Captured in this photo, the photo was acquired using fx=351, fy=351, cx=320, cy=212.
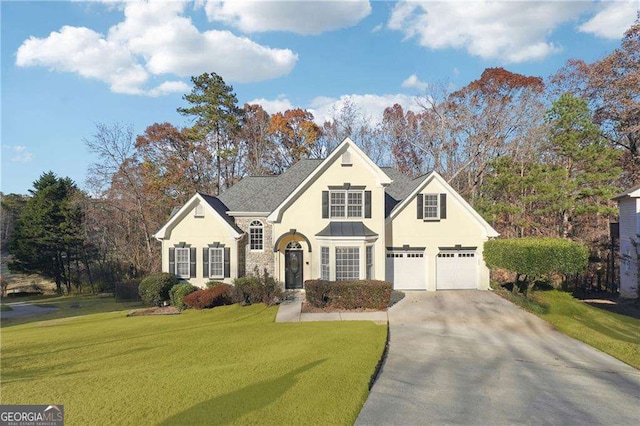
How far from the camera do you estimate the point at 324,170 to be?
19.7m

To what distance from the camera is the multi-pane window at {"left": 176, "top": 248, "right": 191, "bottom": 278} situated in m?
21.1

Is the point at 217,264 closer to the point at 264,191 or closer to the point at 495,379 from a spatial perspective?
the point at 264,191

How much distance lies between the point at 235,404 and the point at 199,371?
7.30 feet

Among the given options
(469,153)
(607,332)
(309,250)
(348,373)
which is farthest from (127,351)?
(469,153)

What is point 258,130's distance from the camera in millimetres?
42906

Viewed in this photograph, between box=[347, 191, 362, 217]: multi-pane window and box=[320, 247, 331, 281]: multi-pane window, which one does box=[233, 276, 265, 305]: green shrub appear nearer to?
box=[320, 247, 331, 281]: multi-pane window

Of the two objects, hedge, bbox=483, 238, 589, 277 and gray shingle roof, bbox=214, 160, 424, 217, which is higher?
gray shingle roof, bbox=214, 160, 424, 217

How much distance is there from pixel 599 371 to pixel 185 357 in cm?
1148

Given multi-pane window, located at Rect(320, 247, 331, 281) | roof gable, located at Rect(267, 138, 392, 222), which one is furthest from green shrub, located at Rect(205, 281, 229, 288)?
multi-pane window, located at Rect(320, 247, 331, 281)

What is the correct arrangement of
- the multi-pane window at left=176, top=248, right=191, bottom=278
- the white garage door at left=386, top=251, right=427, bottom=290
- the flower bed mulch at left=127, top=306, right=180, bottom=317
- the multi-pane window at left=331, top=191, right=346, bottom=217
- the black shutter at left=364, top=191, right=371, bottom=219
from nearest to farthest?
1. the flower bed mulch at left=127, top=306, right=180, bottom=317
2. the black shutter at left=364, top=191, right=371, bottom=219
3. the multi-pane window at left=331, top=191, right=346, bottom=217
4. the white garage door at left=386, top=251, right=427, bottom=290
5. the multi-pane window at left=176, top=248, right=191, bottom=278

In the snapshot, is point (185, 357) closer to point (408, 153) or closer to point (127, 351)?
point (127, 351)

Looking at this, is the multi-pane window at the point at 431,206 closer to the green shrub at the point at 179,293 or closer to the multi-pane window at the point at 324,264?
the multi-pane window at the point at 324,264

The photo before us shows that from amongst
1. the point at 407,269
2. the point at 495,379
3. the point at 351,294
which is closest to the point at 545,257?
the point at 407,269

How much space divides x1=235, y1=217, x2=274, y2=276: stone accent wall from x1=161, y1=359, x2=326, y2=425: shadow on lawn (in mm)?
13492
